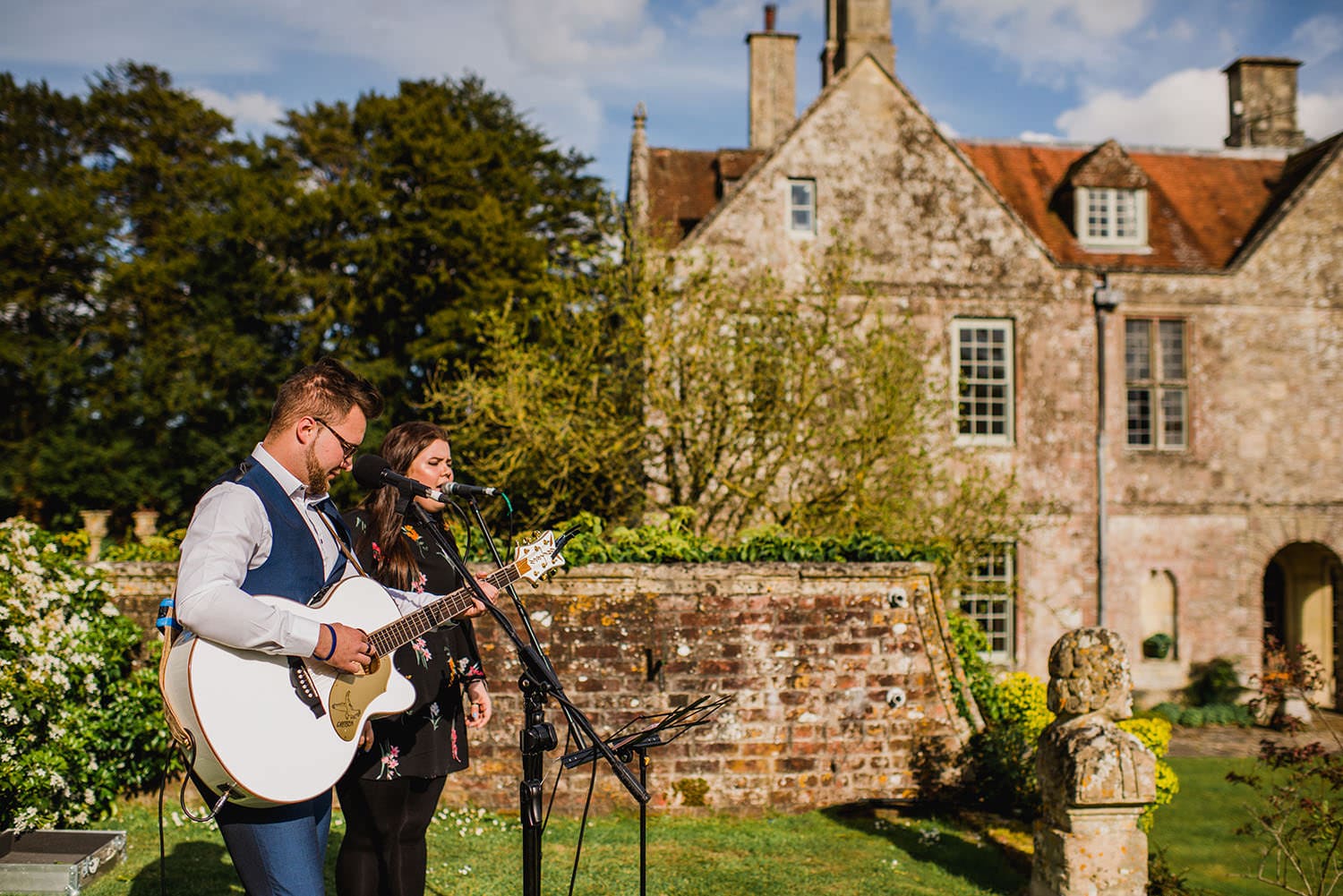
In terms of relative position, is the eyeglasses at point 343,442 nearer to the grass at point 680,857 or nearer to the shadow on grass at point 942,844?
the grass at point 680,857

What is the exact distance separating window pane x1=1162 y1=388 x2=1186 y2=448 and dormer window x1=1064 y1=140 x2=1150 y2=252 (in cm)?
260

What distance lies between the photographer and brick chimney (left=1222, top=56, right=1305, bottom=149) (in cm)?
2036

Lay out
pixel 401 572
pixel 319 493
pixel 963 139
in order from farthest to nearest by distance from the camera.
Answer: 1. pixel 963 139
2. pixel 401 572
3. pixel 319 493

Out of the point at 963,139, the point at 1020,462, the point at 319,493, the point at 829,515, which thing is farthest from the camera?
the point at 963,139

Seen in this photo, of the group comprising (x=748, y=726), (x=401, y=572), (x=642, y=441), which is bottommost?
(x=748, y=726)

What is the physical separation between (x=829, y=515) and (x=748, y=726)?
156 inches

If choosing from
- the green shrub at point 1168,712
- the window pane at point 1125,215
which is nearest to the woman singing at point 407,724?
the green shrub at point 1168,712

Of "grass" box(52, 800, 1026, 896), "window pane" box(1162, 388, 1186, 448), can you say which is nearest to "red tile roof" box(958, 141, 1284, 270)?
"window pane" box(1162, 388, 1186, 448)

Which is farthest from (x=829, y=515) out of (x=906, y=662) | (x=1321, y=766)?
(x=1321, y=766)

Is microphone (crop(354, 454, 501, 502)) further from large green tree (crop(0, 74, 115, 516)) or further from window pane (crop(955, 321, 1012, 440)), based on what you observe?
large green tree (crop(0, 74, 115, 516))

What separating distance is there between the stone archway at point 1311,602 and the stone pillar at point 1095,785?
14465mm

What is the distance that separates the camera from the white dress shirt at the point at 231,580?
299 cm

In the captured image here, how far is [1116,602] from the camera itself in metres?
16.2

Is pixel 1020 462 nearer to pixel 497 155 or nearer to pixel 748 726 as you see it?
pixel 748 726
